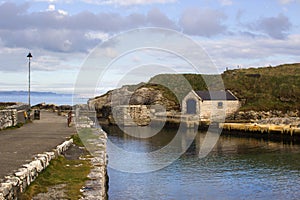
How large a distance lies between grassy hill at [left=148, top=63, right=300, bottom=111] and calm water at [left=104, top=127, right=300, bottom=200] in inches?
1309

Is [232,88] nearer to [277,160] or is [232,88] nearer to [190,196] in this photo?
[277,160]

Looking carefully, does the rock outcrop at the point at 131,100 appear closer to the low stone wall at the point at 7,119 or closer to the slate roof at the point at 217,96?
the slate roof at the point at 217,96

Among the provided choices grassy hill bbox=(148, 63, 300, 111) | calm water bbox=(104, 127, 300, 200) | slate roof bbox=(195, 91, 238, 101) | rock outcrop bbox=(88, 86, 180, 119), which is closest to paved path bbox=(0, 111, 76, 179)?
calm water bbox=(104, 127, 300, 200)

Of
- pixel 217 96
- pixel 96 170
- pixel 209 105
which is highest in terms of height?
pixel 217 96

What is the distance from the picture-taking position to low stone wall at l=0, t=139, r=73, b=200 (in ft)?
28.3

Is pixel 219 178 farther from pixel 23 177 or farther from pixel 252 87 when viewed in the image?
pixel 252 87

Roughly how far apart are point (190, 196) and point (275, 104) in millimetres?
50737

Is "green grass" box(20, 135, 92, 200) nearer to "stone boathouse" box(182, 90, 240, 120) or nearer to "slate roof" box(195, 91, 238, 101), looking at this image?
"stone boathouse" box(182, 90, 240, 120)

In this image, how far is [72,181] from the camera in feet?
38.1

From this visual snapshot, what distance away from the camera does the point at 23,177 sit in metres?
9.97

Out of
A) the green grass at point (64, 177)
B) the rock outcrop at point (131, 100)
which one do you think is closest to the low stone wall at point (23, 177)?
the green grass at point (64, 177)

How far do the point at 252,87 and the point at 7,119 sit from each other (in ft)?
189

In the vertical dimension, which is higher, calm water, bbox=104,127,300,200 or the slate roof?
the slate roof

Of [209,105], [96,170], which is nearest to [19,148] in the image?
[96,170]
